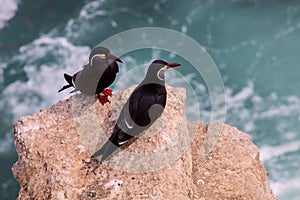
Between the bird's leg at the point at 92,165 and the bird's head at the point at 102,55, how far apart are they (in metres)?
3.02

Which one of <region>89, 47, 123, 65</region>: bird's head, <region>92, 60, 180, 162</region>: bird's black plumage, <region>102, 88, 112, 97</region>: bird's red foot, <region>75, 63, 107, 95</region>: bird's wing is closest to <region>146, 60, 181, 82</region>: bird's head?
<region>92, 60, 180, 162</region>: bird's black plumage

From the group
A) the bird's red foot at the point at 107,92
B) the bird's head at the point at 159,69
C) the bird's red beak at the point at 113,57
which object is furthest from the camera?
the bird's red foot at the point at 107,92

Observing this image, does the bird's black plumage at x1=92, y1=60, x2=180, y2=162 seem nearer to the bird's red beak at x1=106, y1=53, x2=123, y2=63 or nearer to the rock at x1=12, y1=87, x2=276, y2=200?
the rock at x1=12, y1=87, x2=276, y2=200

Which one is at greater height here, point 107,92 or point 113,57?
point 113,57

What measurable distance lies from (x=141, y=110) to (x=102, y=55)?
8.17ft

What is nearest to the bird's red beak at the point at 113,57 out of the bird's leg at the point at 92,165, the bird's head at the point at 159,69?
the bird's head at the point at 159,69

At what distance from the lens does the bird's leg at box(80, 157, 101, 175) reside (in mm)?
9115

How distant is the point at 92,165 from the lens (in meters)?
9.22

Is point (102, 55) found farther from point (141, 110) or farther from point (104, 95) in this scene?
point (141, 110)

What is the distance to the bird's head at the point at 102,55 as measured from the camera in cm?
1068

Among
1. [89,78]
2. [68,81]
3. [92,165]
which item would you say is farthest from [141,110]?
[68,81]

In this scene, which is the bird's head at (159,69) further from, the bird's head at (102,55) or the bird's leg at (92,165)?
the bird's leg at (92,165)

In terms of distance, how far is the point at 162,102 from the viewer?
9.59 m

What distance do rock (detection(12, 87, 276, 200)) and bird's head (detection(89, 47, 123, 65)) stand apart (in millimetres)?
1053
